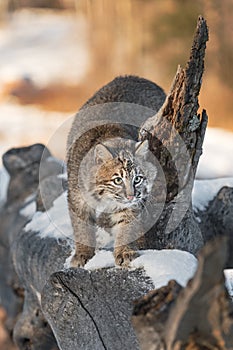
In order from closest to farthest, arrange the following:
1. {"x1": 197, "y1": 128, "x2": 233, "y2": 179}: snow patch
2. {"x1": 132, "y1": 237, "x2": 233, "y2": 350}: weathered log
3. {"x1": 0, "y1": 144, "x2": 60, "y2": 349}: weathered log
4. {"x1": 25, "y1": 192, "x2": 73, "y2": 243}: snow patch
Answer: {"x1": 132, "y1": 237, "x2": 233, "y2": 350}: weathered log → {"x1": 25, "y1": 192, "x2": 73, "y2": 243}: snow patch → {"x1": 0, "y1": 144, "x2": 60, "y2": 349}: weathered log → {"x1": 197, "y1": 128, "x2": 233, "y2": 179}: snow patch

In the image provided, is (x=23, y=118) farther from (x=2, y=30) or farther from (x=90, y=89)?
(x=2, y=30)

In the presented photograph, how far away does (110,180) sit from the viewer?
2.72 m

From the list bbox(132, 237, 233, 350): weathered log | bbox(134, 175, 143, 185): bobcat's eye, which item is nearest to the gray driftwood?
bbox(132, 237, 233, 350): weathered log

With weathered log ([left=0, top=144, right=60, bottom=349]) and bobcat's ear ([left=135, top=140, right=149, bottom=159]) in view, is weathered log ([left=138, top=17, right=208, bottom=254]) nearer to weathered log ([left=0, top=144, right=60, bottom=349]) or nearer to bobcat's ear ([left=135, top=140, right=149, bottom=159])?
bobcat's ear ([left=135, top=140, right=149, bottom=159])

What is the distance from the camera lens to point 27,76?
9055 mm

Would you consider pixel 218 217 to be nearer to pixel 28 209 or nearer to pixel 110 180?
pixel 110 180

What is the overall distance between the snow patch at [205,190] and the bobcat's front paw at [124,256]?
1094mm

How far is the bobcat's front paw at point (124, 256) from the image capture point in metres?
2.81

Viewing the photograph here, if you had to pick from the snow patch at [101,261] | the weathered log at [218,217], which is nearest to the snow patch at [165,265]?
the snow patch at [101,261]

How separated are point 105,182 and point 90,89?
18.9ft

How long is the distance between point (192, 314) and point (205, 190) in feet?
8.20

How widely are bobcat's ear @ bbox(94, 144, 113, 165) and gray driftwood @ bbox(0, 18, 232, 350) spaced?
0.31m

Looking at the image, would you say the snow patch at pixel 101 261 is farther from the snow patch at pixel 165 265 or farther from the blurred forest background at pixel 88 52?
the blurred forest background at pixel 88 52

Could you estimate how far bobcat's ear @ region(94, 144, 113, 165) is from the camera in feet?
8.96
